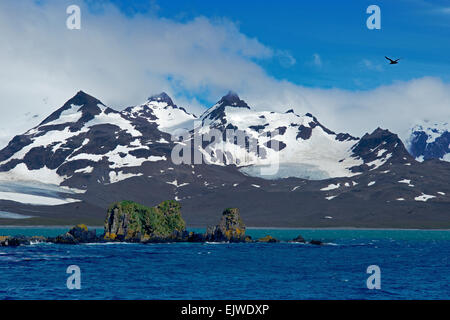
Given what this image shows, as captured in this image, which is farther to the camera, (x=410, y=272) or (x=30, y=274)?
(x=410, y=272)

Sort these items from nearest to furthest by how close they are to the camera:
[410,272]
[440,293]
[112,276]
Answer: [440,293] < [112,276] < [410,272]

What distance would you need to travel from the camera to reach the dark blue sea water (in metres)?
93.9

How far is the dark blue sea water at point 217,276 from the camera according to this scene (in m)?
93.9

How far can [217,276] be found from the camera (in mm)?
118188

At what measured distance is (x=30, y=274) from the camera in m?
115

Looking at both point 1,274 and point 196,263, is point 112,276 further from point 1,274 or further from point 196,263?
point 196,263
